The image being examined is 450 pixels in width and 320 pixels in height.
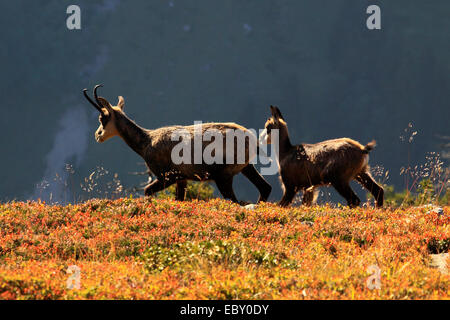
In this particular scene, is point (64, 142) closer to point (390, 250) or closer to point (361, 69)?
point (361, 69)

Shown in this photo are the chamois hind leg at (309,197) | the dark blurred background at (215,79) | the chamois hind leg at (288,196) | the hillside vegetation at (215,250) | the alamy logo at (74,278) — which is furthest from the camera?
the dark blurred background at (215,79)

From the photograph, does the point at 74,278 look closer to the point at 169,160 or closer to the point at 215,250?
the point at 215,250

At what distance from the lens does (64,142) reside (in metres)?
154

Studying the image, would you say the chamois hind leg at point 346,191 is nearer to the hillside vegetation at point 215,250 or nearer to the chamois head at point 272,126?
the hillside vegetation at point 215,250

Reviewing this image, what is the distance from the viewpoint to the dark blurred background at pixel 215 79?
153 m

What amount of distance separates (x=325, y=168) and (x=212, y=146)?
2534mm

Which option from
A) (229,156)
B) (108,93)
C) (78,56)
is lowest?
(229,156)

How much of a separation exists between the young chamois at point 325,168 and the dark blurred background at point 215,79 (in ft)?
430

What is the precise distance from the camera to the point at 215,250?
7031mm

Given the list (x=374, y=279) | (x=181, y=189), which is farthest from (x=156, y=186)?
(x=374, y=279)

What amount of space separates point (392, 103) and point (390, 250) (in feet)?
538

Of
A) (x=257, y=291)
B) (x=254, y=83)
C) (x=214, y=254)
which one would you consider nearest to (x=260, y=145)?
(x=214, y=254)

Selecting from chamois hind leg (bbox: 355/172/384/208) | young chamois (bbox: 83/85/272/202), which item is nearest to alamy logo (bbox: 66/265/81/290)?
young chamois (bbox: 83/85/272/202)

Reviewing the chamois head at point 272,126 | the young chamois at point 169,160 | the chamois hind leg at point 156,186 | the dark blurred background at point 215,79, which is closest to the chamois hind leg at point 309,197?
the young chamois at point 169,160
